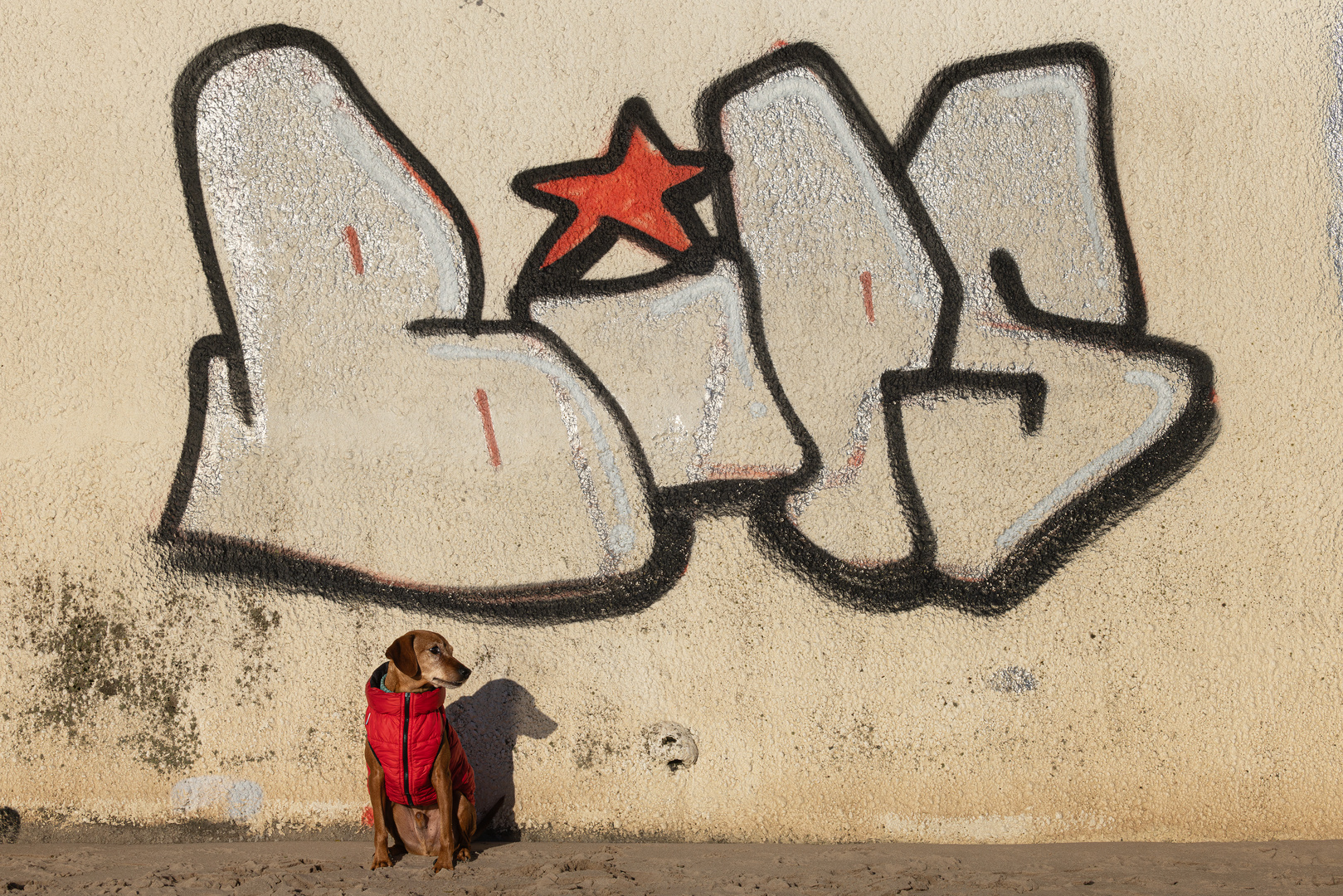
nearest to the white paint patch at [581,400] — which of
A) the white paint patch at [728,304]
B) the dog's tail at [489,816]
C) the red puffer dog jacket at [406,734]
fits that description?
the white paint patch at [728,304]

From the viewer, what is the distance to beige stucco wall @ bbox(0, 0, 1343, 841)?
2.58 m

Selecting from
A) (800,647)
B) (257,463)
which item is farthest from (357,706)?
(800,647)

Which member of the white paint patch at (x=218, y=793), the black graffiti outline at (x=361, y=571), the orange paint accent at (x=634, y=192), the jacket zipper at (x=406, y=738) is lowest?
the white paint patch at (x=218, y=793)

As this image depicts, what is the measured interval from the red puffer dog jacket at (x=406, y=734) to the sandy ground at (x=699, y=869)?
31 cm

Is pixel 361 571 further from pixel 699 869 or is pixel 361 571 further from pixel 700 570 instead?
pixel 699 869

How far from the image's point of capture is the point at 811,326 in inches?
105

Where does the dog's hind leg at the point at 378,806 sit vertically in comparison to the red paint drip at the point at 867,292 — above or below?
below

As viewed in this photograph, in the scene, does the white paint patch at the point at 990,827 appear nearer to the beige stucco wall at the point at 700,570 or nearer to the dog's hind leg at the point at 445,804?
the beige stucco wall at the point at 700,570

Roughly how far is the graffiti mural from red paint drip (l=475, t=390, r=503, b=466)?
11 millimetres

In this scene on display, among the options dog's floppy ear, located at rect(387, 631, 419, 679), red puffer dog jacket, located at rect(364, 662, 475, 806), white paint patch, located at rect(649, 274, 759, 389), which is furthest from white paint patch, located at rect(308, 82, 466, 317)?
red puffer dog jacket, located at rect(364, 662, 475, 806)

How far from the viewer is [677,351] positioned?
2.69 meters

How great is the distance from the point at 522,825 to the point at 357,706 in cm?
68

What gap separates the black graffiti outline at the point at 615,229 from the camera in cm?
267

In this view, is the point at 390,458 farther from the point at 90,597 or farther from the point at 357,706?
the point at 90,597
